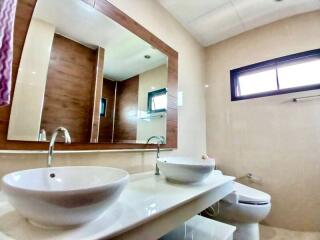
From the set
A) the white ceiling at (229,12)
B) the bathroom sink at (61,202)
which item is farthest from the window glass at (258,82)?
the bathroom sink at (61,202)

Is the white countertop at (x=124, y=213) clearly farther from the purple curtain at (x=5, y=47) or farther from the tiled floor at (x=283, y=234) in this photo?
the tiled floor at (x=283, y=234)

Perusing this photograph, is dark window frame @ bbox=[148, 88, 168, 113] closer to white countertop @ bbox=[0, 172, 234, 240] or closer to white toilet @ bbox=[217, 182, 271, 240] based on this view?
white countertop @ bbox=[0, 172, 234, 240]

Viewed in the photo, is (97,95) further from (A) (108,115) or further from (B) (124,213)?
(B) (124,213)

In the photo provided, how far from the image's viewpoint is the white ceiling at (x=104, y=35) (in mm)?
1091

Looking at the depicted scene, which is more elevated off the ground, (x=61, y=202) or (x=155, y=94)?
(x=155, y=94)

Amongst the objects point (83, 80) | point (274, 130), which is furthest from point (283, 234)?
point (83, 80)

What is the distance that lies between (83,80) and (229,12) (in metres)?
1.77

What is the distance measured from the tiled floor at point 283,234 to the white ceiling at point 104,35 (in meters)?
2.03

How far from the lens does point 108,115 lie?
1317mm

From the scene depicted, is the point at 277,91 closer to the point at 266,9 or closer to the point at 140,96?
the point at 266,9

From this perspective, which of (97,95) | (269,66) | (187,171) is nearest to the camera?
(187,171)

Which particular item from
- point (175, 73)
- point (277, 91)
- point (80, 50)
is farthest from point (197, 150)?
point (80, 50)

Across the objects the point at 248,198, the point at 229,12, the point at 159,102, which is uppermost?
the point at 229,12

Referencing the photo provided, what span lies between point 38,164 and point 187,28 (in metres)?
2.12
